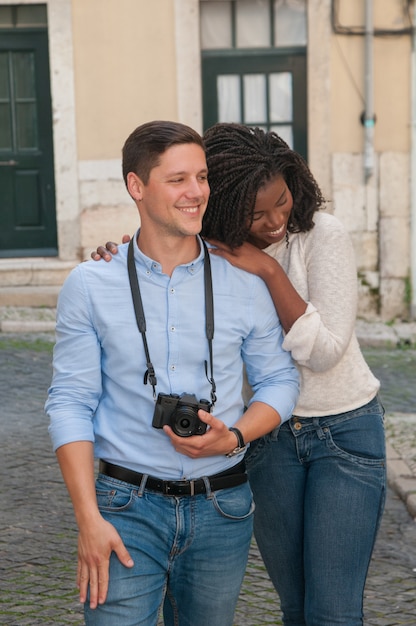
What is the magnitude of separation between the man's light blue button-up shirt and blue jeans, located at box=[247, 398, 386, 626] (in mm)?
351

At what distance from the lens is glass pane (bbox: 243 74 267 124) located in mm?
13602

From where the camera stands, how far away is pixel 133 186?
3.13 meters

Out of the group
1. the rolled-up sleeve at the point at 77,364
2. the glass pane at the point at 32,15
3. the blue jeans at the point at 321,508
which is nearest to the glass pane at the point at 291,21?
the glass pane at the point at 32,15

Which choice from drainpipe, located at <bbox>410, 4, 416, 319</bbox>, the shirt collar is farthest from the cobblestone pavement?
drainpipe, located at <bbox>410, 4, 416, 319</bbox>

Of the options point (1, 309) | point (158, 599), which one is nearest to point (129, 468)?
point (158, 599)

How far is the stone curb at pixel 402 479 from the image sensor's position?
254 inches

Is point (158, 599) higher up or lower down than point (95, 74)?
lower down

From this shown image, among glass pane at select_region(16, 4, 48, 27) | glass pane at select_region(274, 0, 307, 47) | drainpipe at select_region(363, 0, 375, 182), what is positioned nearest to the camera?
drainpipe at select_region(363, 0, 375, 182)

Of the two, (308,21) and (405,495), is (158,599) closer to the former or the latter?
(405,495)

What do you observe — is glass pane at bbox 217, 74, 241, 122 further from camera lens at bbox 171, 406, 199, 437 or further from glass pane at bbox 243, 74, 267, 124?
camera lens at bbox 171, 406, 199, 437

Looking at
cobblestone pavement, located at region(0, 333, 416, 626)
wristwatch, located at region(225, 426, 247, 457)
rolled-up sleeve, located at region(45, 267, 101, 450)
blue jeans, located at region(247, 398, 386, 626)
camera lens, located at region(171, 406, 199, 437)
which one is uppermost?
rolled-up sleeve, located at region(45, 267, 101, 450)

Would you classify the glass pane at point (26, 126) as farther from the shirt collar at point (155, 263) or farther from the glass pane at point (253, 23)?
the shirt collar at point (155, 263)

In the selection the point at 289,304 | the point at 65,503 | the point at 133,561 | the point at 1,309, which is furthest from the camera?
the point at 1,309

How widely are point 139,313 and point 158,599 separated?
2.33 ft
